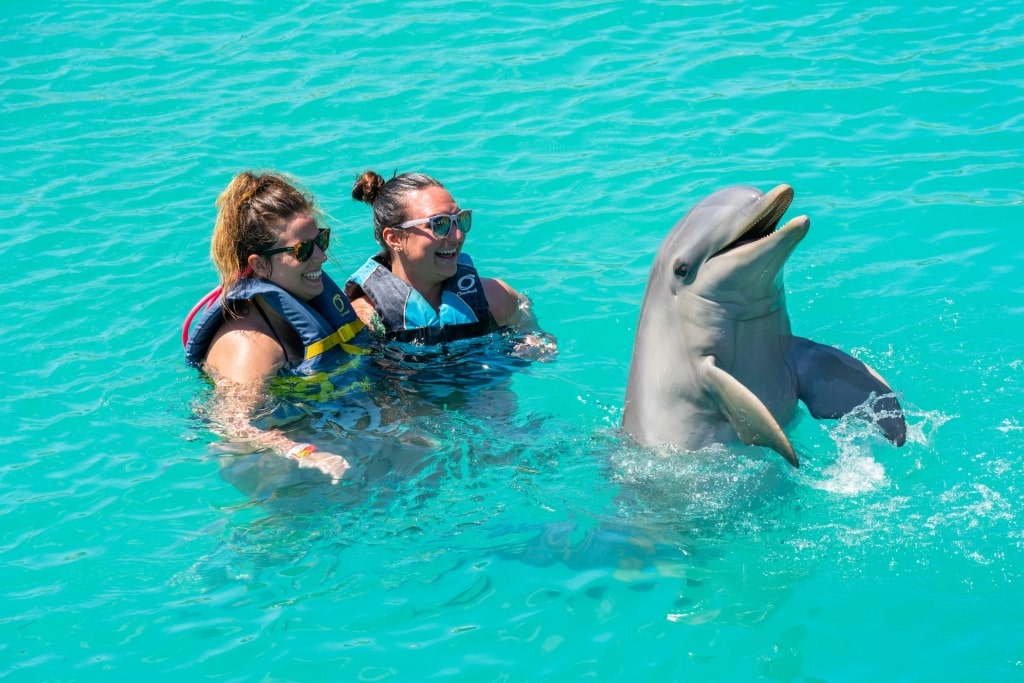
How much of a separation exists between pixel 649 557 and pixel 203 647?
7.32ft

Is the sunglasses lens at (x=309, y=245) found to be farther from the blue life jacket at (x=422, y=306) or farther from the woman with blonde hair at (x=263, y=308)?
the blue life jacket at (x=422, y=306)

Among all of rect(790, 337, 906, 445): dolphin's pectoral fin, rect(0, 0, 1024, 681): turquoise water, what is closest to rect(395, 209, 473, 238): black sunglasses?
rect(0, 0, 1024, 681): turquoise water

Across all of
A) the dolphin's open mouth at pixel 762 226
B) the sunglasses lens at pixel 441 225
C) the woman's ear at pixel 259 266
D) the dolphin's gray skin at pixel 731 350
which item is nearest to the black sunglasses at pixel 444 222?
the sunglasses lens at pixel 441 225

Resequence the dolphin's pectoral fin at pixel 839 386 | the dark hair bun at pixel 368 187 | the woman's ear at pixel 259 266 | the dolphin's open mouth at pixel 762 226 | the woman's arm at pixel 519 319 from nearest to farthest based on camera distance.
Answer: the dolphin's open mouth at pixel 762 226
the dolphin's pectoral fin at pixel 839 386
the woman's ear at pixel 259 266
the dark hair bun at pixel 368 187
the woman's arm at pixel 519 319

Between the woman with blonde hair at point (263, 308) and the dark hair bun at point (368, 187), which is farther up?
the dark hair bun at point (368, 187)

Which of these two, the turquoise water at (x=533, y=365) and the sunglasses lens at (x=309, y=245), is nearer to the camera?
the turquoise water at (x=533, y=365)

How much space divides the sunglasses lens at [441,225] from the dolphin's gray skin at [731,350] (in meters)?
1.40

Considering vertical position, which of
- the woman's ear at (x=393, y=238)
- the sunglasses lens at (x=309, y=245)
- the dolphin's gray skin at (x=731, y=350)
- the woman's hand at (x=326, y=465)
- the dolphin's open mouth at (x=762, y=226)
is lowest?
the woman's hand at (x=326, y=465)

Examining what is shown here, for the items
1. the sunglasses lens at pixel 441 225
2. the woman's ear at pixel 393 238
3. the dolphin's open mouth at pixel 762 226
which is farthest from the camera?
the woman's ear at pixel 393 238

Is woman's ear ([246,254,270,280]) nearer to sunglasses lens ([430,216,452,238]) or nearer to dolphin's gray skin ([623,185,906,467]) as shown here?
sunglasses lens ([430,216,452,238])

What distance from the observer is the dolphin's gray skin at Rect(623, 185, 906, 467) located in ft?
18.0

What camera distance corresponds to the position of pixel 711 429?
6051 millimetres

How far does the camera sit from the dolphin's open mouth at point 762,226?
17.5ft

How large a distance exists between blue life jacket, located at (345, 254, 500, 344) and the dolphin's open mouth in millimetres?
2050
